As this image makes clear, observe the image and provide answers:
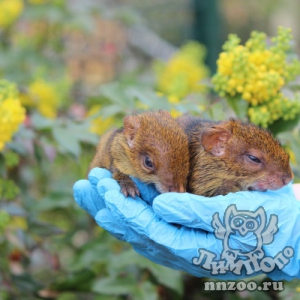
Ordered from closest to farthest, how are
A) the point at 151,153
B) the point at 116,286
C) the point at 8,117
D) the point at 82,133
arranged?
the point at 151,153, the point at 8,117, the point at 116,286, the point at 82,133

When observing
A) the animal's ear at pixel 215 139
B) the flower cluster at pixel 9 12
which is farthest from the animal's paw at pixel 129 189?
the flower cluster at pixel 9 12

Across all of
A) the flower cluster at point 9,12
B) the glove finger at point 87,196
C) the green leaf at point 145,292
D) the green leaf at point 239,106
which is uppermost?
the flower cluster at point 9,12

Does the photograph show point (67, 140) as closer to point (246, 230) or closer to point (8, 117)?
point (8, 117)

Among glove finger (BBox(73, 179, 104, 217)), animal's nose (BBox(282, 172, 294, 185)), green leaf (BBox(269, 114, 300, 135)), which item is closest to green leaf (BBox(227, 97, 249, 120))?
green leaf (BBox(269, 114, 300, 135))

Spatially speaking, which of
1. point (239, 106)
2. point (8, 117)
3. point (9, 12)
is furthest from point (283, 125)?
point (9, 12)

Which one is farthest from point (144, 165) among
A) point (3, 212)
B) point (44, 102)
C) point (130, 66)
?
point (130, 66)

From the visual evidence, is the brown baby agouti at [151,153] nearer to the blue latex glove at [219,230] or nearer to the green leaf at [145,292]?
the blue latex glove at [219,230]

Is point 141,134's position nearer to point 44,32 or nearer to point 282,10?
point 44,32
